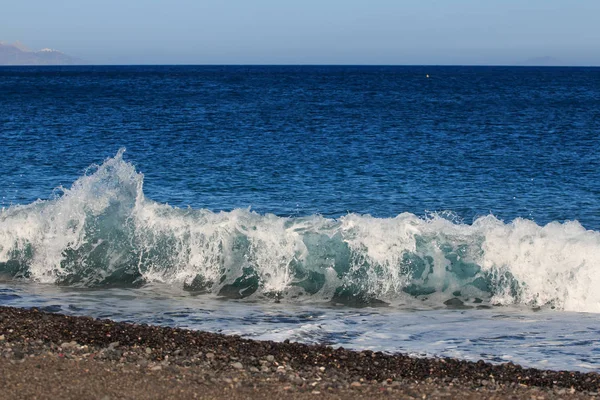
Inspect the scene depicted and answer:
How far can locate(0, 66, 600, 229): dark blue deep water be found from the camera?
21.0 m

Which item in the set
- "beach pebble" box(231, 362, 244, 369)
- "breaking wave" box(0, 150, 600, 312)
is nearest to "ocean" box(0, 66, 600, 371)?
"breaking wave" box(0, 150, 600, 312)

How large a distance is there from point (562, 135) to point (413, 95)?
3271cm

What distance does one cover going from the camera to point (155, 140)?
33.8 metres

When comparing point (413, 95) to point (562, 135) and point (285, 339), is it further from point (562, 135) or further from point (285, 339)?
point (285, 339)

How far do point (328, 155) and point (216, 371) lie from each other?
69.5 feet

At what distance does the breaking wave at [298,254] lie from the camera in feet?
44.5

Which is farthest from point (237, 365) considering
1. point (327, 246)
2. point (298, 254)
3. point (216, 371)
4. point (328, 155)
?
point (328, 155)

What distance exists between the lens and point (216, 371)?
8180 millimetres

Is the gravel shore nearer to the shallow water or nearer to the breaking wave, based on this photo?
the shallow water

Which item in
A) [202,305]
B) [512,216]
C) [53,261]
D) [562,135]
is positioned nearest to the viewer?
[202,305]

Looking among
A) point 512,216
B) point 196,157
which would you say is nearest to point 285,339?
point 512,216

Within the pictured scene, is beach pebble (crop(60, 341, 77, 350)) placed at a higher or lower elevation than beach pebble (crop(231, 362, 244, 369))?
higher

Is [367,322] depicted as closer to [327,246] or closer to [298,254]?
[298,254]

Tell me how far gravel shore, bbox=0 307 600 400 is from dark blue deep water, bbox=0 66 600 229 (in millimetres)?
8785
